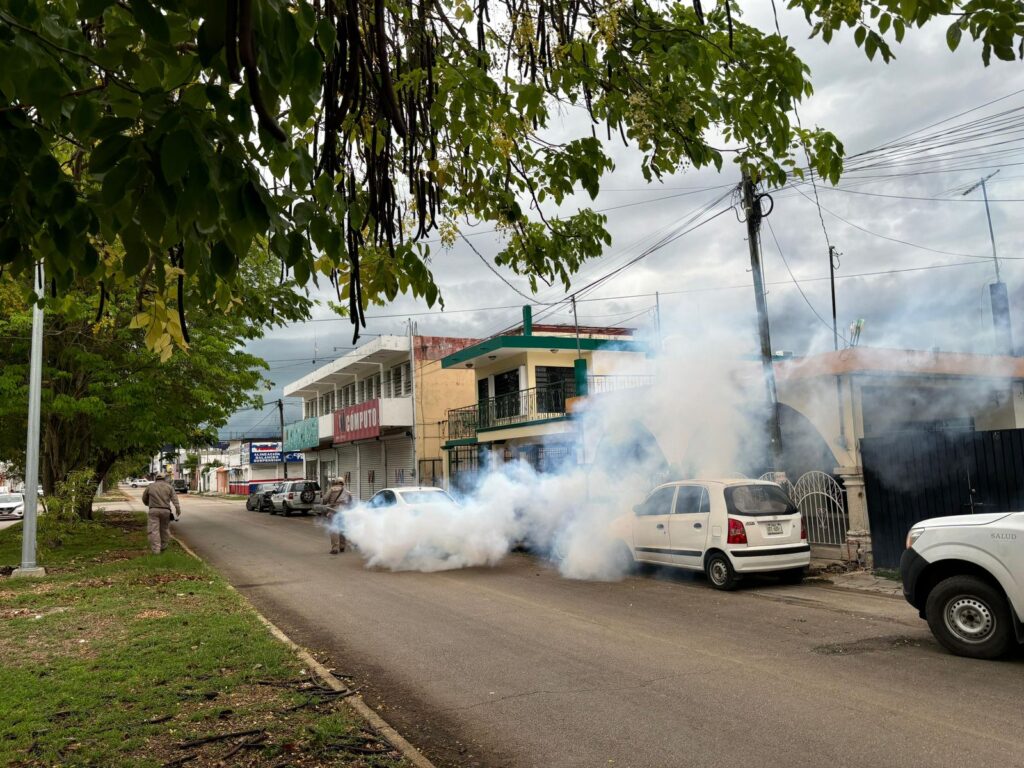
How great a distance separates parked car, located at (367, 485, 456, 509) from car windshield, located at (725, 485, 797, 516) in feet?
20.4

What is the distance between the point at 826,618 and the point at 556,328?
21.3 metres

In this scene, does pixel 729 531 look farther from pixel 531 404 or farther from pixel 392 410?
pixel 392 410

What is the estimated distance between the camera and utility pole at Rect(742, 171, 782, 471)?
1409cm

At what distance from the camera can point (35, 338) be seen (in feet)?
42.4

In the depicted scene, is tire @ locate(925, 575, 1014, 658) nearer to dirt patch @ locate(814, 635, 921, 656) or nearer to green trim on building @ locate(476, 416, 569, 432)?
dirt patch @ locate(814, 635, 921, 656)

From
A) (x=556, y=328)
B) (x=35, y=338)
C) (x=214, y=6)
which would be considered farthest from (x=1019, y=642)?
(x=556, y=328)

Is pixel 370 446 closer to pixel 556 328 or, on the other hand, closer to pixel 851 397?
pixel 556 328

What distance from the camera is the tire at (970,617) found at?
6.51 m

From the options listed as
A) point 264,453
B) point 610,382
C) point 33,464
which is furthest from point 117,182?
point 264,453

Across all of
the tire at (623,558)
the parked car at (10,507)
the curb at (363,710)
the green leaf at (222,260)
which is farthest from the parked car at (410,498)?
the parked car at (10,507)

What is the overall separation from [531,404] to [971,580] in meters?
18.9

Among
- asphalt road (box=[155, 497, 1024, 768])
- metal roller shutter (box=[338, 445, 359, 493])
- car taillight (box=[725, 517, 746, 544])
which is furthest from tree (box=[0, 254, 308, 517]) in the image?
metal roller shutter (box=[338, 445, 359, 493])

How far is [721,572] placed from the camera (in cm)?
1112

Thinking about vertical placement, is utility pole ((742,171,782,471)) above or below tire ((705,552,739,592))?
above
